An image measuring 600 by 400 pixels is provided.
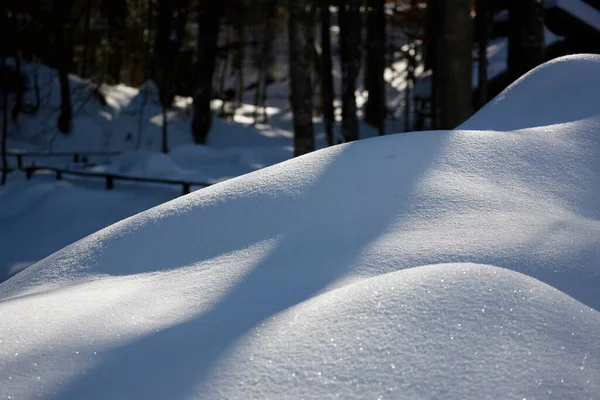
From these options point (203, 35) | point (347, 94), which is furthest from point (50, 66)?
point (347, 94)

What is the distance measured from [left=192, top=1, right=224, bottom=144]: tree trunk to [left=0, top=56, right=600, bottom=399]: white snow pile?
17.0 metres

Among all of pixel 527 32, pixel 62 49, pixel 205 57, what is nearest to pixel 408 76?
pixel 205 57

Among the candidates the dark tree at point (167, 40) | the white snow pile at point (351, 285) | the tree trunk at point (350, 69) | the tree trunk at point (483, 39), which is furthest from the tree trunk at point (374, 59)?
the white snow pile at point (351, 285)

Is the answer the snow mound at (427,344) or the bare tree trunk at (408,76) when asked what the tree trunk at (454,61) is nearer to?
the snow mound at (427,344)

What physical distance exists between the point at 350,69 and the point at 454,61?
9.72 metres

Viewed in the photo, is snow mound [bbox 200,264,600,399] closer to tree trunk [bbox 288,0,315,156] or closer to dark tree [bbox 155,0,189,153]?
tree trunk [bbox 288,0,315,156]

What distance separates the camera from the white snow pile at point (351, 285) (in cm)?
229

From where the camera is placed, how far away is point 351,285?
2.74m

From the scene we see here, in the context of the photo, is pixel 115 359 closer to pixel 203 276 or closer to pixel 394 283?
pixel 203 276

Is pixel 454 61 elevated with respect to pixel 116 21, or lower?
elevated

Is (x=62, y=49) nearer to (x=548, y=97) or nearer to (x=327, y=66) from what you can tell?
(x=327, y=66)

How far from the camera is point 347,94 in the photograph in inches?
691

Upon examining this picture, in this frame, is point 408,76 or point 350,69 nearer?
point 350,69

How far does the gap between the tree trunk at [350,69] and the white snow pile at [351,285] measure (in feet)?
41.6
